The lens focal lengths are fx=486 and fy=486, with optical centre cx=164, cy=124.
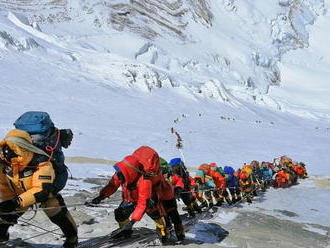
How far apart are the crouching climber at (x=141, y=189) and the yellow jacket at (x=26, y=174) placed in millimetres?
1206

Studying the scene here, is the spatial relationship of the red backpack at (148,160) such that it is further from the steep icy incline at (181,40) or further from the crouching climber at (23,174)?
the steep icy incline at (181,40)

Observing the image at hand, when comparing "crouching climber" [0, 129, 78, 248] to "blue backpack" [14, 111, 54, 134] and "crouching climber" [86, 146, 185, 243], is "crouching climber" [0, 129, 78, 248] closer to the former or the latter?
"blue backpack" [14, 111, 54, 134]

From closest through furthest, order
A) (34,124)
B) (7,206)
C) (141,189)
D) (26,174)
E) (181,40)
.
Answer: (26,174) < (34,124) < (7,206) < (141,189) < (181,40)

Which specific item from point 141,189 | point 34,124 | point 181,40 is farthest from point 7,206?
point 181,40

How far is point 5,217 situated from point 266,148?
29.7m

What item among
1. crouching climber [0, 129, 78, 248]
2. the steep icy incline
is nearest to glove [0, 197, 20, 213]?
crouching climber [0, 129, 78, 248]

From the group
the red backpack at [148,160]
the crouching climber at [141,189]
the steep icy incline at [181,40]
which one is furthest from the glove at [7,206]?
the steep icy incline at [181,40]

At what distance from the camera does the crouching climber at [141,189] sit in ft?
18.7

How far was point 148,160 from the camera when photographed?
5801 mm

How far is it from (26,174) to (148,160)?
5.36 ft

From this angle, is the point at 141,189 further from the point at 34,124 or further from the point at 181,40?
the point at 181,40

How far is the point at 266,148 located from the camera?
33.4 metres

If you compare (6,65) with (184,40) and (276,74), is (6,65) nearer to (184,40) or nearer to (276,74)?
(184,40)

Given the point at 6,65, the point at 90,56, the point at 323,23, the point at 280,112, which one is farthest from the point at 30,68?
the point at 323,23
